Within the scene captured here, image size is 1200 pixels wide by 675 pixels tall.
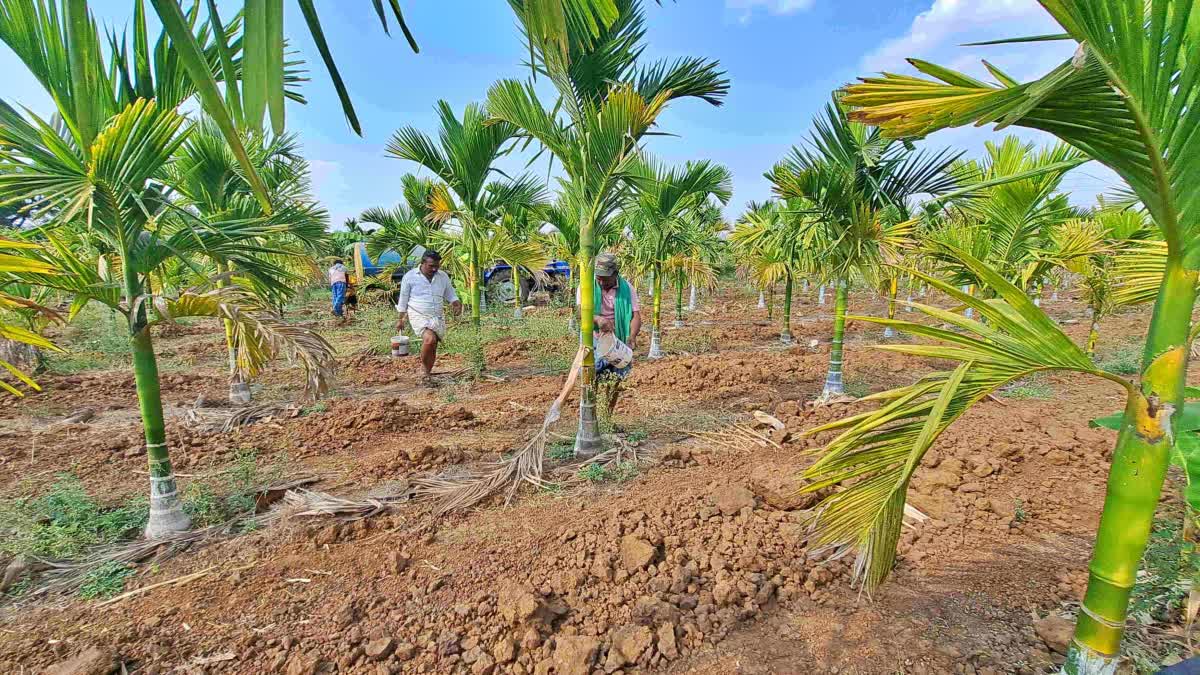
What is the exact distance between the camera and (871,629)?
6.86ft

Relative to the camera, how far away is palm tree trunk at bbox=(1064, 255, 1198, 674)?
1142mm

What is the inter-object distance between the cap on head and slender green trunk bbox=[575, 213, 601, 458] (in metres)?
0.33

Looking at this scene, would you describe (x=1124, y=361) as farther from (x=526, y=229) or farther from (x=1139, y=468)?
(x=526, y=229)

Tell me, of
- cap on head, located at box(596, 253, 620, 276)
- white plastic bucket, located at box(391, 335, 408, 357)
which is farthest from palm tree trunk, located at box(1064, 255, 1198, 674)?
white plastic bucket, located at box(391, 335, 408, 357)

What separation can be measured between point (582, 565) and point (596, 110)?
2.99 m

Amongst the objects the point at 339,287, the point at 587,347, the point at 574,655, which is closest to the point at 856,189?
the point at 587,347

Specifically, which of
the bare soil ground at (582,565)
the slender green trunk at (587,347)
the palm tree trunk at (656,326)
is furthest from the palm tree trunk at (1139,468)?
the palm tree trunk at (656,326)

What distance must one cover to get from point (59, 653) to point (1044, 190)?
8.78 metres

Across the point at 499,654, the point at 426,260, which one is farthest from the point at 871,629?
the point at 426,260

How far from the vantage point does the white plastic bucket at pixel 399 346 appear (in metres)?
7.56

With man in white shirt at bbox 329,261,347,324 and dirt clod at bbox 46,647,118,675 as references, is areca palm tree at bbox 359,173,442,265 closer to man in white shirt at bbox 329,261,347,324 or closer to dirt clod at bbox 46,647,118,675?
man in white shirt at bbox 329,261,347,324

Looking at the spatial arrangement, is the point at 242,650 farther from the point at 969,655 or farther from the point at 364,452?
the point at 969,655

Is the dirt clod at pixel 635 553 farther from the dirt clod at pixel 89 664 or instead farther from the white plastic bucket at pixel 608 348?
the dirt clod at pixel 89 664

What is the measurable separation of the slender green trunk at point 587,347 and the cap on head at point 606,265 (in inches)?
12.9
